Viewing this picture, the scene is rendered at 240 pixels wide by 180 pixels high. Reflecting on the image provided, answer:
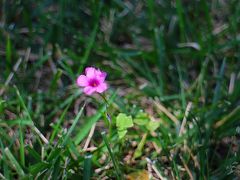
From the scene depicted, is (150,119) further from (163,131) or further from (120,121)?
(120,121)

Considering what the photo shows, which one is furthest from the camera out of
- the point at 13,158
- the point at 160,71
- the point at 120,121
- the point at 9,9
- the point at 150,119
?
the point at 9,9

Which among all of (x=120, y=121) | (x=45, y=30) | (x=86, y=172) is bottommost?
(x=86, y=172)

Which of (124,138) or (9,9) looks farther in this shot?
(9,9)

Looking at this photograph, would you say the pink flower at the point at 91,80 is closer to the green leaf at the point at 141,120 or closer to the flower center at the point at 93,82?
the flower center at the point at 93,82

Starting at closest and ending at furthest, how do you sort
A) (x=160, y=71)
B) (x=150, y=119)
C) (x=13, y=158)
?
(x=13, y=158) < (x=150, y=119) < (x=160, y=71)

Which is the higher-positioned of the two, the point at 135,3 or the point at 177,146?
the point at 135,3

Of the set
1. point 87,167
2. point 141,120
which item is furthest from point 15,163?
point 141,120

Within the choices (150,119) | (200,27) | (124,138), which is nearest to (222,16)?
(200,27)

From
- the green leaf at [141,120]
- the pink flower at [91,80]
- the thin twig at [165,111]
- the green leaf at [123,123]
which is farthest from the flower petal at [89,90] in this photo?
the thin twig at [165,111]
